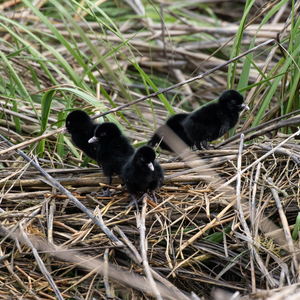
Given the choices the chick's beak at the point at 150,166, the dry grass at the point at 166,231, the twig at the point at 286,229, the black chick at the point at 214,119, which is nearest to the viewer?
the twig at the point at 286,229

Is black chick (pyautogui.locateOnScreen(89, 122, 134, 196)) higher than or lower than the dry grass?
higher

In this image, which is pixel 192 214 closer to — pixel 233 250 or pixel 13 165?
pixel 233 250

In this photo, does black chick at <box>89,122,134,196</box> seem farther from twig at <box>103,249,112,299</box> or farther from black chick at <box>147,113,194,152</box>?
twig at <box>103,249,112,299</box>

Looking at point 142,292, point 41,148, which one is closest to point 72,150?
point 41,148

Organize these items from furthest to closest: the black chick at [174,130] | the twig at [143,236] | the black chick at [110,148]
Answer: the black chick at [174,130]
the black chick at [110,148]
the twig at [143,236]

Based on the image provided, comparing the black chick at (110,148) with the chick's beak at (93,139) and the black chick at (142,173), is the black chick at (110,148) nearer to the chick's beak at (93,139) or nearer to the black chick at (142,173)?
the chick's beak at (93,139)

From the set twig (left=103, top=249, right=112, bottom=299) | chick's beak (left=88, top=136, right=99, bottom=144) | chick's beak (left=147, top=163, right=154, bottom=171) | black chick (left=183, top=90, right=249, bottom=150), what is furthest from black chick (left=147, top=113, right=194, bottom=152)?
twig (left=103, top=249, right=112, bottom=299)

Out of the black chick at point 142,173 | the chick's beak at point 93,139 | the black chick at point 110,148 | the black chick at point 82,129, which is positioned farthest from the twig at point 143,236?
the black chick at point 82,129
